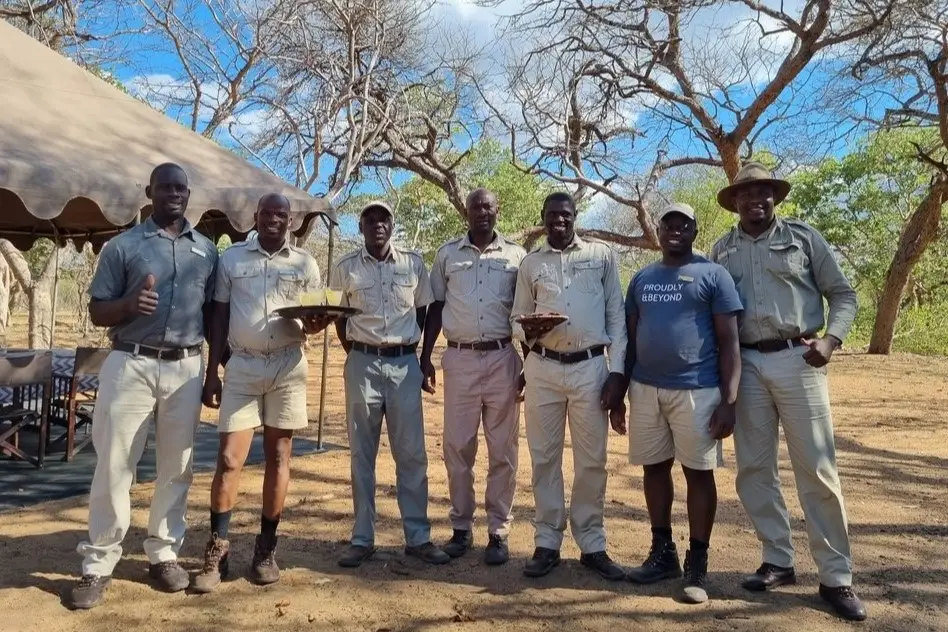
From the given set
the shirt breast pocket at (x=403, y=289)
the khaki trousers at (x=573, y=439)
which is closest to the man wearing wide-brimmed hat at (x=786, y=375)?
the khaki trousers at (x=573, y=439)

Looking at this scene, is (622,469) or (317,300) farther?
(622,469)

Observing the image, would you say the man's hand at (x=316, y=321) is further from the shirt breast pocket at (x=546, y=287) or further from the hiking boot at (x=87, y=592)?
the hiking boot at (x=87, y=592)

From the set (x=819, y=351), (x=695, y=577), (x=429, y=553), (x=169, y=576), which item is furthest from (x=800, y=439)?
(x=169, y=576)

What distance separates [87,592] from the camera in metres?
3.25

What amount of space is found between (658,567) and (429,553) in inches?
45.5

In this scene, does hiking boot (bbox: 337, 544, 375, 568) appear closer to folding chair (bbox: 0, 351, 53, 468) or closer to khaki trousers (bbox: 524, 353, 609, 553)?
khaki trousers (bbox: 524, 353, 609, 553)

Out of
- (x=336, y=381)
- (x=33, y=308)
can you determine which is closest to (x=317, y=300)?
(x=336, y=381)

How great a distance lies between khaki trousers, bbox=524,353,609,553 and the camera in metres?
3.63

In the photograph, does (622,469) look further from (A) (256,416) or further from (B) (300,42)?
(B) (300,42)

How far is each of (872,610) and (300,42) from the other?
9413mm

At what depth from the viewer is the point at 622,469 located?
20.7 feet

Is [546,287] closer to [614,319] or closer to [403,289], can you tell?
[614,319]

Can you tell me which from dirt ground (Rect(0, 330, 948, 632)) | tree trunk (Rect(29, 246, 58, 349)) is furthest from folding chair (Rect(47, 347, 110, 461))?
tree trunk (Rect(29, 246, 58, 349))

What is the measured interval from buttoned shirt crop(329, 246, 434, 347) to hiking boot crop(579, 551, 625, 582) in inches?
55.9
